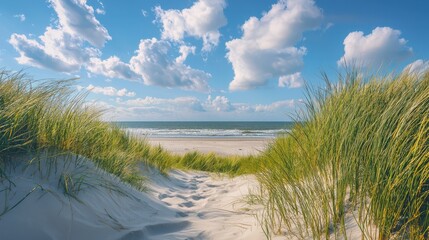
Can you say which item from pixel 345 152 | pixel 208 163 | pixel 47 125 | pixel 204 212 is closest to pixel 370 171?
pixel 345 152

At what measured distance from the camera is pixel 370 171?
1681 mm

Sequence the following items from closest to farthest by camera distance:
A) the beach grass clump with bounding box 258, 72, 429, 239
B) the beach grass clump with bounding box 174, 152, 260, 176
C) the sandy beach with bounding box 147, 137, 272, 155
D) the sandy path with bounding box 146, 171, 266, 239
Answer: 1. the beach grass clump with bounding box 258, 72, 429, 239
2. the sandy path with bounding box 146, 171, 266, 239
3. the beach grass clump with bounding box 174, 152, 260, 176
4. the sandy beach with bounding box 147, 137, 272, 155

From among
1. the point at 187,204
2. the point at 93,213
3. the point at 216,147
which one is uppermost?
the point at 93,213

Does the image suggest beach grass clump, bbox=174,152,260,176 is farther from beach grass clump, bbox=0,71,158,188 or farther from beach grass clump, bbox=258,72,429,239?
beach grass clump, bbox=258,72,429,239

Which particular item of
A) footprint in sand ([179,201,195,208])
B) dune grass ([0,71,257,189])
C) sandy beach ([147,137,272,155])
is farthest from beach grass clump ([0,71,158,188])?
sandy beach ([147,137,272,155])

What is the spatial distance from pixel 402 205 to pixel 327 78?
6.35 feet

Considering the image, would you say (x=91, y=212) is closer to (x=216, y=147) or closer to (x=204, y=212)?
(x=204, y=212)

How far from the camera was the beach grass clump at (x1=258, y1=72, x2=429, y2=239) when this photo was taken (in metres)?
1.53

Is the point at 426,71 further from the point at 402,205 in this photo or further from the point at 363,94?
the point at 402,205

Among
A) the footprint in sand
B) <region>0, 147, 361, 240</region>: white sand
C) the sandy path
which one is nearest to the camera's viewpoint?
<region>0, 147, 361, 240</region>: white sand

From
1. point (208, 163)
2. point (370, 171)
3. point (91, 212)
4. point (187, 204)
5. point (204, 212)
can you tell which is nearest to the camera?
point (370, 171)

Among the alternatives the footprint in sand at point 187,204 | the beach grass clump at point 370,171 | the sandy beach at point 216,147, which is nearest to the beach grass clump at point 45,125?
the footprint in sand at point 187,204

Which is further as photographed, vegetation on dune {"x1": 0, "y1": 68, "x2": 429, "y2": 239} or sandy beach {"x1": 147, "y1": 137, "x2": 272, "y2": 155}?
sandy beach {"x1": 147, "y1": 137, "x2": 272, "y2": 155}

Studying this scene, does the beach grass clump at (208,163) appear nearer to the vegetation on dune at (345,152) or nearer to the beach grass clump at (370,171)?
the vegetation on dune at (345,152)
